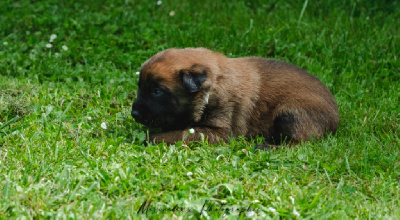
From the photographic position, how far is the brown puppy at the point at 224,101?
5.23m

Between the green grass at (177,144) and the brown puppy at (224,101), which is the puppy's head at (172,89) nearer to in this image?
the brown puppy at (224,101)

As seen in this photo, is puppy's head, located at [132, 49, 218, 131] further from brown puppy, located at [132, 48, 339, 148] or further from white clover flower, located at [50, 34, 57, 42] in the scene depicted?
white clover flower, located at [50, 34, 57, 42]

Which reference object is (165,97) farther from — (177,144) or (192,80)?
(177,144)

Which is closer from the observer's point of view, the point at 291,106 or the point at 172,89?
the point at 172,89

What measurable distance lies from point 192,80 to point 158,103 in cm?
41

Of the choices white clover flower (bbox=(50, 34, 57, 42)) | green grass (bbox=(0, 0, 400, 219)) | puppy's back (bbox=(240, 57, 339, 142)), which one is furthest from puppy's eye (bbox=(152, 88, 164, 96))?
white clover flower (bbox=(50, 34, 57, 42))

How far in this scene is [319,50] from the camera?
25.2 feet

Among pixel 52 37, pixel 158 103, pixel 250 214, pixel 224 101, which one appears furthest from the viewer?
pixel 52 37

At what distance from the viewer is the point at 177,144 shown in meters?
5.00

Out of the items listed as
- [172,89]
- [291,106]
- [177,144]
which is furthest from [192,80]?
[291,106]

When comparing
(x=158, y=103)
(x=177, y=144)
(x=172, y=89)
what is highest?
(x=172, y=89)

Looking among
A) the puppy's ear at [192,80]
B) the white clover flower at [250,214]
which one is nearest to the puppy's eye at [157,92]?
the puppy's ear at [192,80]

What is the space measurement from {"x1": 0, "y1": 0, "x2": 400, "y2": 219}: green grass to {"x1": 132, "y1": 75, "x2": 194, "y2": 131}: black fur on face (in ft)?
0.69

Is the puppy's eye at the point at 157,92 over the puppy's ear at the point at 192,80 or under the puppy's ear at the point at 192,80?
under
